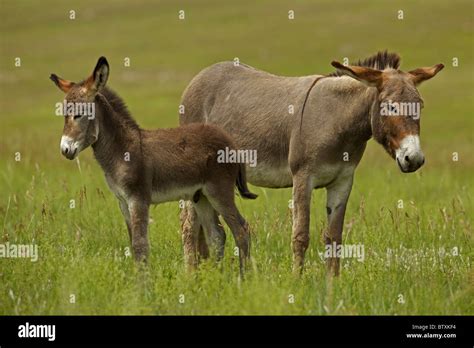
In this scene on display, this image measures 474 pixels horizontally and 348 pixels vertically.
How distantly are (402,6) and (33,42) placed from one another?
25190 mm

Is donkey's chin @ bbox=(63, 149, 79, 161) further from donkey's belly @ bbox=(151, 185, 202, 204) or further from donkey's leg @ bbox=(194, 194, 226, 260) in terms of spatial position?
donkey's leg @ bbox=(194, 194, 226, 260)

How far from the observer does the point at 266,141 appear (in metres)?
10.5

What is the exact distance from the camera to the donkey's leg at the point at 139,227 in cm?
886

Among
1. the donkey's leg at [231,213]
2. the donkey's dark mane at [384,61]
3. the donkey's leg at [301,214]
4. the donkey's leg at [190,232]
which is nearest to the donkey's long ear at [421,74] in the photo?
the donkey's dark mane at [384,61]

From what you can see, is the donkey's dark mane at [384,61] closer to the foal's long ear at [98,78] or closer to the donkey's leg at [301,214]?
the donkey's leg at [301,214]

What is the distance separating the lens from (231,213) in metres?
9.31

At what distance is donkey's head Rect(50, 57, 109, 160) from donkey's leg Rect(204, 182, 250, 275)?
1.31 m

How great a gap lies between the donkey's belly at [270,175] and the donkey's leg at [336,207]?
489mm

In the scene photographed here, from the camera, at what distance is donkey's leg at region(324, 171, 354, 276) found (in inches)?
401

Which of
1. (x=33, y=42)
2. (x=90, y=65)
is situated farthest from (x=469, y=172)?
(x=33, y=42)

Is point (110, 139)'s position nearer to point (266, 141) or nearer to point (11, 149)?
point (266, 141)

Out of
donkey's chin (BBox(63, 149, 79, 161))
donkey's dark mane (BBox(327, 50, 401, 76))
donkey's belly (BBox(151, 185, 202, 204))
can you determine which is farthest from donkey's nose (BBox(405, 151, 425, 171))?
donkey's chin (BBox(63, 149, 79, 161))

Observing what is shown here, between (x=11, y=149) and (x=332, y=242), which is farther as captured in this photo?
(x=11, y=149)

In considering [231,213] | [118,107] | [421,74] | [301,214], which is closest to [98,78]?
[118,107]
